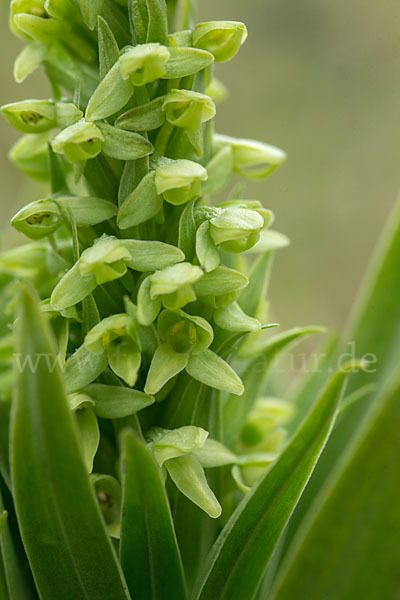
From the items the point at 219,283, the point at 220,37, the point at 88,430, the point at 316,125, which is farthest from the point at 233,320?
the point at 316,125

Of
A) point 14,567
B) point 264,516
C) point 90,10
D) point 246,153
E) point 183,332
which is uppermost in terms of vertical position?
point 90,10

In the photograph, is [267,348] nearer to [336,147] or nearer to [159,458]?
[159,458]

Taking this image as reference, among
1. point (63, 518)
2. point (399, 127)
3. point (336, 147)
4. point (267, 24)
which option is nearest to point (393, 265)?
point (63, 518)

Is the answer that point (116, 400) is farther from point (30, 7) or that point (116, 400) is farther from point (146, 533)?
point (30, 7)

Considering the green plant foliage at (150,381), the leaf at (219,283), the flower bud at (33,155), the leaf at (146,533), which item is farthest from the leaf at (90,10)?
the leaf at (146,533)

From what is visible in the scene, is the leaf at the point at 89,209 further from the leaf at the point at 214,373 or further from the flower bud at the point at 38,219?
the leaf at the point at 214,373

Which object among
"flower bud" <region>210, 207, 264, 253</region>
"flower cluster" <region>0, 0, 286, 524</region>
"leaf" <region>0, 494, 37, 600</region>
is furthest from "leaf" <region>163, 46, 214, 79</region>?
"leaf" <region>0, 494, 37, 600</region>

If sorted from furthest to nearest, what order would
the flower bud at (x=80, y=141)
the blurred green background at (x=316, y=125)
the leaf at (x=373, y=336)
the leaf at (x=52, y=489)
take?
the blurred green background at (x=316, y=125) < the leaf at (x=373, y=336) < the flower bud at (x=80, y=141) < the leaf at (x=52, y=489)

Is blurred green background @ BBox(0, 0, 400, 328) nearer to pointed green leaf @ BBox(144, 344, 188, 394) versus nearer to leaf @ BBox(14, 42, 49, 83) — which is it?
leaf @ BBox(14, 42, 49, 83)
